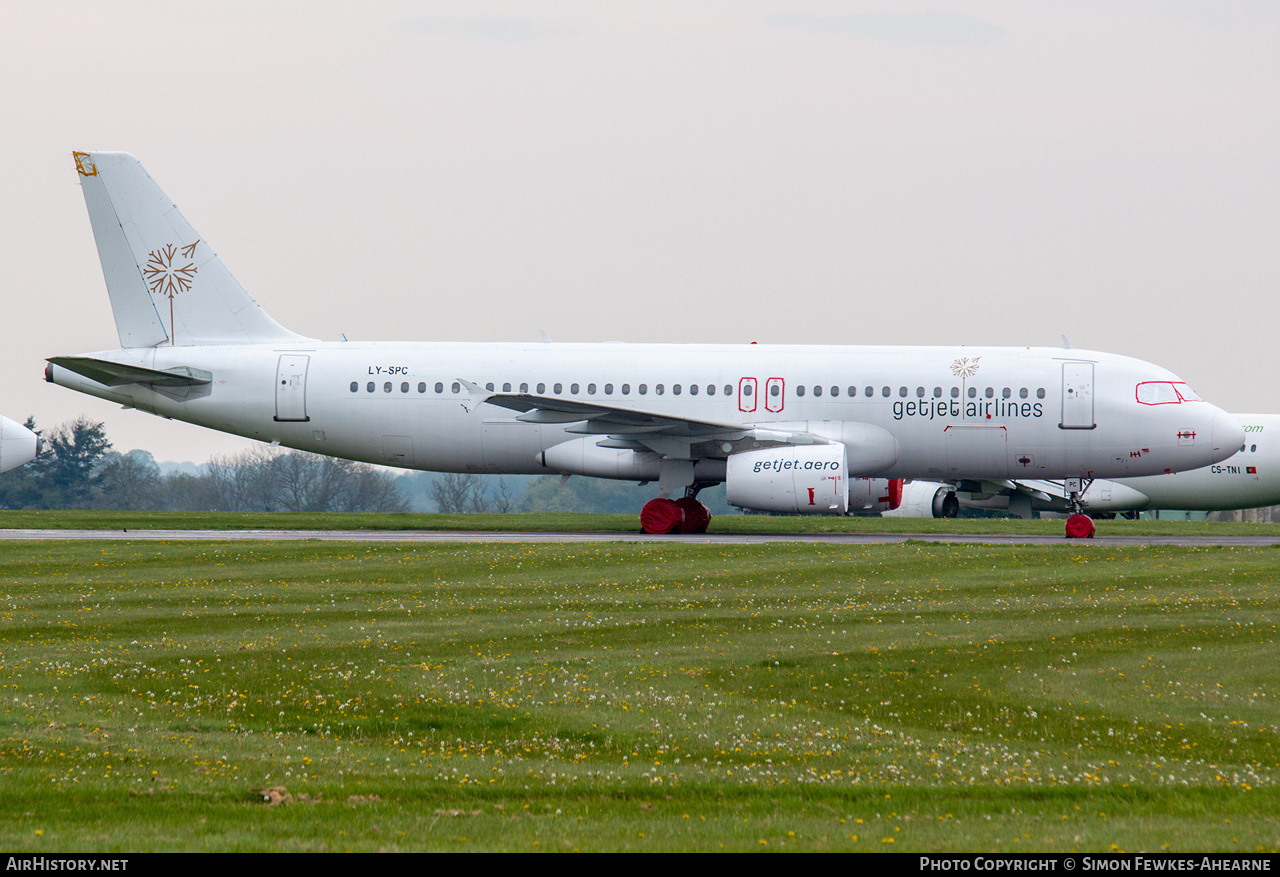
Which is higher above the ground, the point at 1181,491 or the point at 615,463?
the point at 615,463

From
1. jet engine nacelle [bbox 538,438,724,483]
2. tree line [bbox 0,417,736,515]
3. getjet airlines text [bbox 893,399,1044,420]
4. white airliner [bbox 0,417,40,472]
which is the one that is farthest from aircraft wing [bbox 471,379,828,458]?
tree line [bbox 0,417,736,515]

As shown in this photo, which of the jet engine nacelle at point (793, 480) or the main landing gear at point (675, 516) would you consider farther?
the main landing gear at point (675, 516)

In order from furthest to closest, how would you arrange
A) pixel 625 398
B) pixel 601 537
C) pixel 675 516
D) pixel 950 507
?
pixel 950 507
pixel 625 398
pixel 675 516
pixel 601 537

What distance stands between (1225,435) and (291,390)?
22233mm

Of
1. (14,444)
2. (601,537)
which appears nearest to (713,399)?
(601,537)

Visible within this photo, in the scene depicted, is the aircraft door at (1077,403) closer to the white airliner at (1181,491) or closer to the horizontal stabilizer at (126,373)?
the white airliner at (1181,491)

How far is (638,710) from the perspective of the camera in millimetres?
11922

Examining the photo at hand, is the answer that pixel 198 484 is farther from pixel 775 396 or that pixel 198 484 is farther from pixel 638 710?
pixel 638 710

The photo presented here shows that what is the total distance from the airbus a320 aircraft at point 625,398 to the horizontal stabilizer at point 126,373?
0.18 ft

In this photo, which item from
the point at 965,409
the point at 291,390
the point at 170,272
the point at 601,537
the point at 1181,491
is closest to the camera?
the point at 601,537

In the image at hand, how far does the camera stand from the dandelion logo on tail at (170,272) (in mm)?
34844

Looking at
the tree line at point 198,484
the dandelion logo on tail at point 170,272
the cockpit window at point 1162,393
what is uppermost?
the dandelion logo on tail at point 170,272

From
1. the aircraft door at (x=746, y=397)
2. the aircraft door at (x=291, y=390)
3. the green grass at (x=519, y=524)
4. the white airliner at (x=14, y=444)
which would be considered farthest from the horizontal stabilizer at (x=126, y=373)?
the white airliner at (x=14, y=444)
